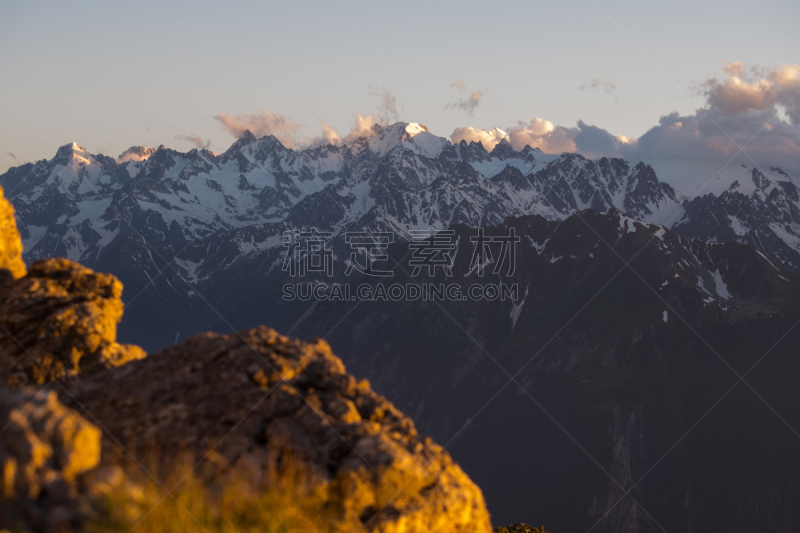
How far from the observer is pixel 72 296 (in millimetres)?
22156

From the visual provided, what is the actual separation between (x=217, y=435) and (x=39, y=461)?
472 cm

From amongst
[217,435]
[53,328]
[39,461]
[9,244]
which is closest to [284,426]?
[217,435]

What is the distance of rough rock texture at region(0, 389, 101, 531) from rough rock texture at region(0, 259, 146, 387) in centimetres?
957

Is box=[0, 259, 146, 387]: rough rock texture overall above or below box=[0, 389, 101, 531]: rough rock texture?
below

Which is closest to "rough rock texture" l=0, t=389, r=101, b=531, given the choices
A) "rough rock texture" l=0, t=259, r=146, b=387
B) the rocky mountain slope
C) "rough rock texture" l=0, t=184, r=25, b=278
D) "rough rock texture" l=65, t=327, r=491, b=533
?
the rocky mountain slope

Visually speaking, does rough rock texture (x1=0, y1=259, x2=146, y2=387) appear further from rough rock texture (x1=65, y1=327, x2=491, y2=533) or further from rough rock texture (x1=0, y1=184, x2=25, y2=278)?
rough rock texture (x1=65, y1=327, x2=491, y2=533)

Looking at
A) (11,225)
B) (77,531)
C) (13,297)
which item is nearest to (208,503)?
(77,531)

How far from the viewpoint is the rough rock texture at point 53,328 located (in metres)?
19.9

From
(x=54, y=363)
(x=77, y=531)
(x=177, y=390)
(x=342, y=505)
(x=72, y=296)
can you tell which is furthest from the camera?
(x=72, y=296)

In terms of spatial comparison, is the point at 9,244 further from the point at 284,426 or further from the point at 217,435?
the point at 284,426

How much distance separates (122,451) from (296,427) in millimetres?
3399

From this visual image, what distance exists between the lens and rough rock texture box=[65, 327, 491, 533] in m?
13.9

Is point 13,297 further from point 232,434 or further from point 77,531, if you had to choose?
point 77,531

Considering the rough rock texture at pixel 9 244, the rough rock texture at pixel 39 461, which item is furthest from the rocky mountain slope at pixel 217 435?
the rough rock texture at pixel 9 244
